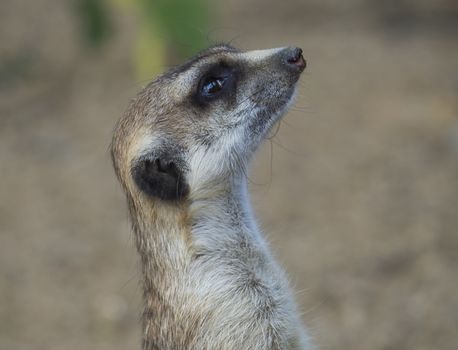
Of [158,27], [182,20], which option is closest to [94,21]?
[158,27]

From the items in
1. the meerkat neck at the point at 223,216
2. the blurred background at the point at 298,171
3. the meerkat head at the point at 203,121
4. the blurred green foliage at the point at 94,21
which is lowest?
the meerkat neck at the point at 223,216

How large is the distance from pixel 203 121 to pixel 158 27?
3.70 m

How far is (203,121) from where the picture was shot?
3539 millimetres

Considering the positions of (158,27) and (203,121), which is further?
(158,27)

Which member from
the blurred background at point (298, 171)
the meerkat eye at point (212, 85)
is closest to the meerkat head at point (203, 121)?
the meerkat eye at point (212, 85)

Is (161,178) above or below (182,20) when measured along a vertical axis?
below

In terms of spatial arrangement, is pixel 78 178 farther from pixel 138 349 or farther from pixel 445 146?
pixel 445 146

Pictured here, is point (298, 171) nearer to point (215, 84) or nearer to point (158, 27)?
point (158, 27)

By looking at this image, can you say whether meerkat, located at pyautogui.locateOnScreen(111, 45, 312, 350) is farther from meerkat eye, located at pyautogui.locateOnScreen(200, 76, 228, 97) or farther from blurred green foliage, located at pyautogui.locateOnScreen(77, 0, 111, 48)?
blurred green foliage, located at pyautogui.locateOnScreen(77, 0, 111, 48)

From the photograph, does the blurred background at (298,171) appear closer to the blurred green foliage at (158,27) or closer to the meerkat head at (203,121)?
the blurred green foliage at (158,27)

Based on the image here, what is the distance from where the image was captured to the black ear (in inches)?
135

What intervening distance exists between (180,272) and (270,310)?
0.39m

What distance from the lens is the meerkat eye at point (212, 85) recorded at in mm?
3566

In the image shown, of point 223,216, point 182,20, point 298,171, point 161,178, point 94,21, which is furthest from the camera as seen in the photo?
point 94,21
